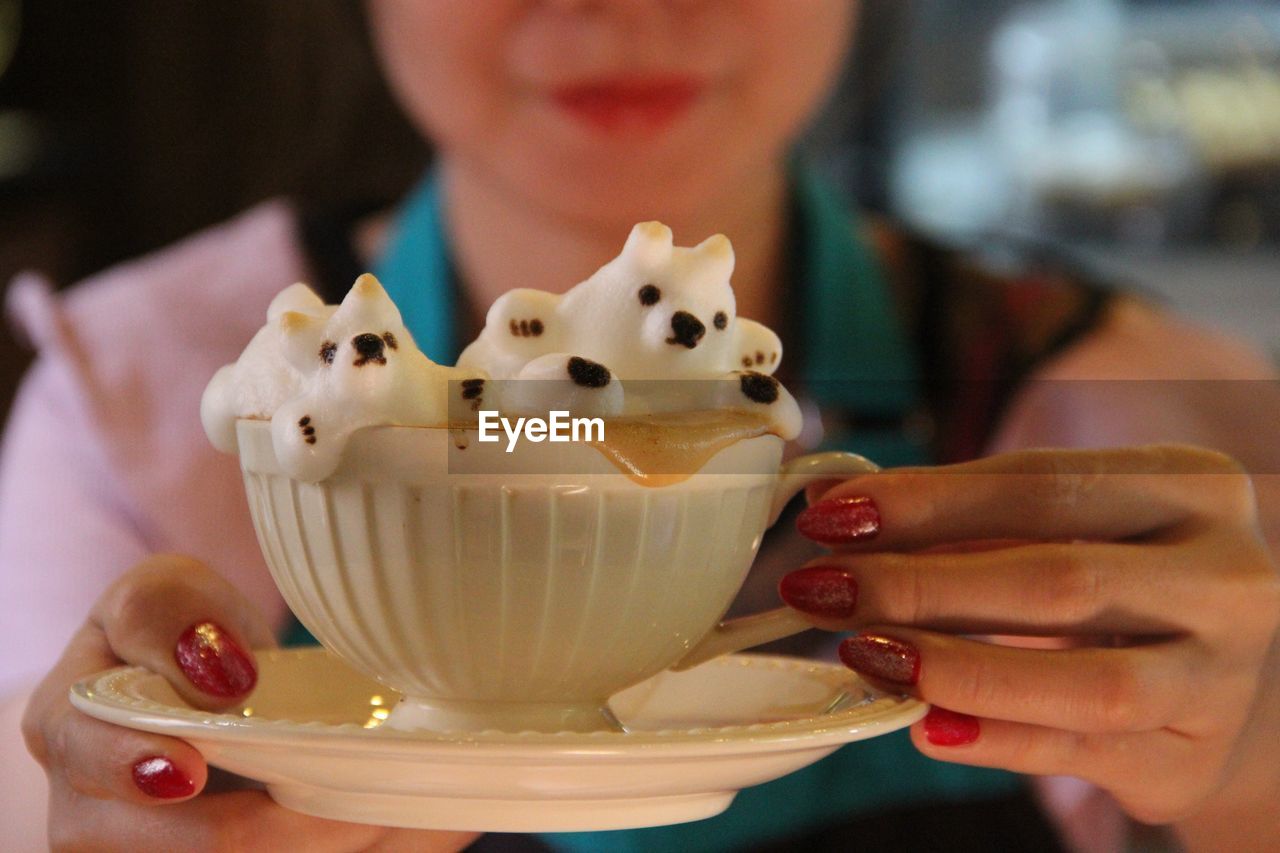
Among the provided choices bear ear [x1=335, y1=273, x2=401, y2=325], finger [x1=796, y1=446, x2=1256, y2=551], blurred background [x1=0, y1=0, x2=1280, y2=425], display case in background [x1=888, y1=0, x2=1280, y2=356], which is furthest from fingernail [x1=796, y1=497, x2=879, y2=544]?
display case in background [x1=888, y1=0, x2=1280, y2=356]

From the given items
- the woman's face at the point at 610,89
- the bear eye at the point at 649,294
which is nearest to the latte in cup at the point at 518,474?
the bear eye at the point at 649,294

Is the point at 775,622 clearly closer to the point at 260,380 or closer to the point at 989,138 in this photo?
the point at 260,380

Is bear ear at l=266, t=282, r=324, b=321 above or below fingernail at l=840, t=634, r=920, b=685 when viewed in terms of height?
above

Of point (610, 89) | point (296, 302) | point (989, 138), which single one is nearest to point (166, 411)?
point (610, 89)

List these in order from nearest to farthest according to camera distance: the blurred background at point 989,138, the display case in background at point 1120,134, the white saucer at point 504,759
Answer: the white saucer at point 504,759
the blurred background at point 989,138
the display case in background at point 1120,134

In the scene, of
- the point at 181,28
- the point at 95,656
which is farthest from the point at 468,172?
the point at 181,28

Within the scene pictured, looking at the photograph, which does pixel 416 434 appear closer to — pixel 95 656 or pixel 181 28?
pixel 95 656

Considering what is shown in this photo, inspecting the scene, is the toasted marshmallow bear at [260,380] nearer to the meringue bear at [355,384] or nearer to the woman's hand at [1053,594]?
the meringue bear at [355,384]

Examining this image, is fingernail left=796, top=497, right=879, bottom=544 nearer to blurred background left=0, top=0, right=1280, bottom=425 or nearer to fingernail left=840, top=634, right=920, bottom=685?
fingernail left=840, top=634, right=920, bottom=685
